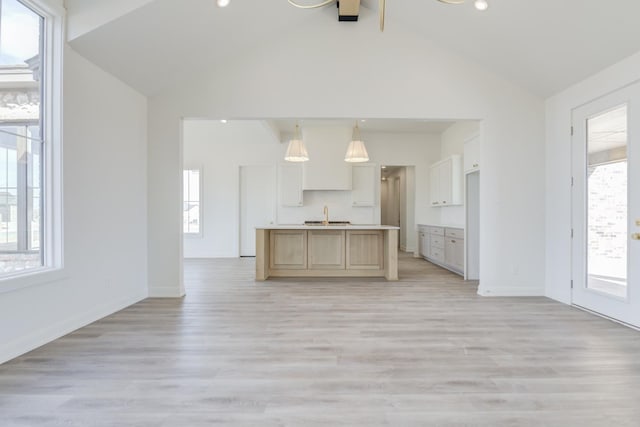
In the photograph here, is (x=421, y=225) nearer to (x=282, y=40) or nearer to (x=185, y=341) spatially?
(x=282, y=40)

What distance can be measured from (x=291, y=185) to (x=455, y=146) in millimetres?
3795

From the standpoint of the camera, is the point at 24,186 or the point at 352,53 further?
the point at 352,53

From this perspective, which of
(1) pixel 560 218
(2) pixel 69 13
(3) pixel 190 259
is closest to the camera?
(2) pixel 69 13

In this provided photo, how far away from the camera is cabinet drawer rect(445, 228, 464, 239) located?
5963 millimetres

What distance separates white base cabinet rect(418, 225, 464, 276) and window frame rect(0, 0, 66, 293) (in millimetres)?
5460

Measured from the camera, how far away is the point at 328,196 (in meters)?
8.56

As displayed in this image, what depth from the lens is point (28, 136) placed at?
116 inches

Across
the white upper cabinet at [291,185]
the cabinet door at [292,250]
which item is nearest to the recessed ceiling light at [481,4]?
the cabinet door at [292,250]

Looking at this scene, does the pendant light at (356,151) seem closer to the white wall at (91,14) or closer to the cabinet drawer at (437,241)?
the cabinet drawer at (437,241)

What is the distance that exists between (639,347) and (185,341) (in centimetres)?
367

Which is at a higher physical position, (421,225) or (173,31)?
(173,31)

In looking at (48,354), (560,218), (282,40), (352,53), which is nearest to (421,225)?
(560,218)

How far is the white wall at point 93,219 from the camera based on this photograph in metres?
2.88

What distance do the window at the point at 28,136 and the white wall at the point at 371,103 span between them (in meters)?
1.49
